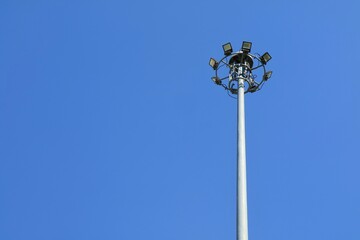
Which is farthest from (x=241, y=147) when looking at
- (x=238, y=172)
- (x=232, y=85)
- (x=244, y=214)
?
(x=232, y=85)

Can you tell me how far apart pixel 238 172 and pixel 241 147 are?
0.82 metres

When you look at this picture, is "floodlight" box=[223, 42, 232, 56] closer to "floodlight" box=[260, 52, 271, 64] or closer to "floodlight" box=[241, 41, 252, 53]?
"floodlight" box=[241, 41, 252, 53]

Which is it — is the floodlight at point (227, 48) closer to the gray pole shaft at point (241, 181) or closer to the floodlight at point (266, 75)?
the floodlight at point (266, 75)

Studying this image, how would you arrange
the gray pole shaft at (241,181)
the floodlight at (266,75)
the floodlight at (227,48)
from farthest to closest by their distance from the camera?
the floodlight at (266,75)
the floodlight at (227,48)
the gray pole shaft at (241,181)

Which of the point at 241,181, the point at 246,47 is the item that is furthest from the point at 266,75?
the point at 241,181

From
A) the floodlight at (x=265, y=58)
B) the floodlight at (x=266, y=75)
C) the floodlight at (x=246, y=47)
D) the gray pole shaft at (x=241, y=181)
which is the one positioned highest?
the floodlight at (x=265, y=58)

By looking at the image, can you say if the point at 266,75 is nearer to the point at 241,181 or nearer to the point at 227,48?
the point at 227,48

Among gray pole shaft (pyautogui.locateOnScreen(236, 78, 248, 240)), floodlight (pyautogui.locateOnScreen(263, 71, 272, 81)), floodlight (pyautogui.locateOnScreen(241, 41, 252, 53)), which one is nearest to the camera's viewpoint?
gray pole shaft (pyautogui.locateOnScreen(236, 78, 248, 240))

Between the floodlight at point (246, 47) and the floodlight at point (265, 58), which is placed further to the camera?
the floodlight at point (265, 58)

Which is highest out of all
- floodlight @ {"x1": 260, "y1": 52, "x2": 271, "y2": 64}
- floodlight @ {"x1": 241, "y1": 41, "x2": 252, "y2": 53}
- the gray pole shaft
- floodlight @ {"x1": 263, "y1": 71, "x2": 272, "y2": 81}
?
floodlight @ {"x1": 260, "y1": 52, "x2": 271, "y2": 64}

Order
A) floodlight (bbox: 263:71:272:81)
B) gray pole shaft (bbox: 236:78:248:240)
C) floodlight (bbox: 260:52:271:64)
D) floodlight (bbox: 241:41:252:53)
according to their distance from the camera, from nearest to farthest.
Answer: gray pole shaft (bbox: 236:78:248:240) < floodlight (bbox: 241:41:252:53) < floodlight (bbox: 263:71:272:81) < floodlight (bbox: 260:52:271:64)

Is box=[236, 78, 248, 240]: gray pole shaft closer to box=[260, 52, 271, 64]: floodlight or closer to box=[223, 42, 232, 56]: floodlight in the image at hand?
box=[223, 42, 232, 56]: floodlight

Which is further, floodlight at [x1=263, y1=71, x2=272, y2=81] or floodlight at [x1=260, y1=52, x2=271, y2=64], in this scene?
floodlight at [x1=260, y1=52, x2=271, y2=64]

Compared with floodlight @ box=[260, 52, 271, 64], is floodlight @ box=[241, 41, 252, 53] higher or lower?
lower
